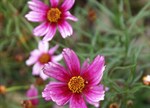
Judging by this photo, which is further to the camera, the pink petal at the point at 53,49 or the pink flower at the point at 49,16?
the pink petal at the point at 53,49

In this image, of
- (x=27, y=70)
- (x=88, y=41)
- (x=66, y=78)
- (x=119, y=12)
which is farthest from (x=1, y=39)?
(x=66, y=78)

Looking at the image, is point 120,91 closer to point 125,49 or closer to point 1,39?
point 125,49

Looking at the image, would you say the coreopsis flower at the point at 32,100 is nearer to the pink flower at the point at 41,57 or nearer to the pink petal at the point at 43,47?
the pink flower at the point at 41,57

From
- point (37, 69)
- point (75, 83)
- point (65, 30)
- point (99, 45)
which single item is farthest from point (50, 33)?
point (99, 45)

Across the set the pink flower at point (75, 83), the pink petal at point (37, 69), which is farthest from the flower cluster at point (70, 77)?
the pink petal at point (37, 69)

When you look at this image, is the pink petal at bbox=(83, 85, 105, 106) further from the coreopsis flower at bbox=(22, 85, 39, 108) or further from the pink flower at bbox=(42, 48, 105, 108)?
the coreopsis flower at bbox=(22, 85, 39, 108)

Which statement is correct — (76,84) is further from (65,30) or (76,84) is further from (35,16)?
(35,16)
